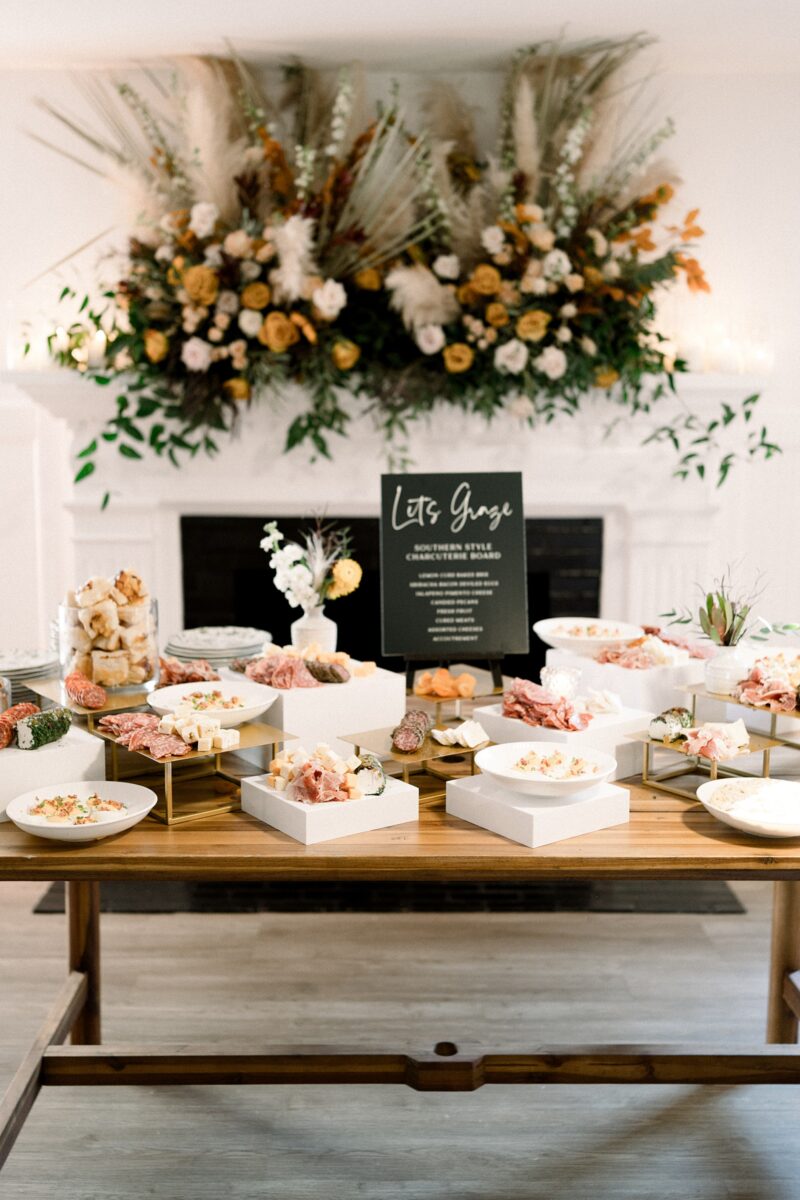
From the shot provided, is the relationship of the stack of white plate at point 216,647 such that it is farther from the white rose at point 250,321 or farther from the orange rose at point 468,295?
the orange rose at point 468,295

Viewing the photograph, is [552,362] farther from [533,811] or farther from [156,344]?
[533,811]

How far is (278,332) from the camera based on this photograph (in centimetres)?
373

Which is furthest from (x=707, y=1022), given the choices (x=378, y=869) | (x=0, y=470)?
(x=0, y=470)

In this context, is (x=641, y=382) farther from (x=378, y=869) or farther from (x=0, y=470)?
(x=378, y=869)

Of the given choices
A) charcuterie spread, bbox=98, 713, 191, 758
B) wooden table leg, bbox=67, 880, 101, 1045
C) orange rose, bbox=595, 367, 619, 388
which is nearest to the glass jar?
charcuterie spread, bbox=98, 713, 191, 758

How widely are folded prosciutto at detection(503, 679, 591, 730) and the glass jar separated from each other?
637 millimetres

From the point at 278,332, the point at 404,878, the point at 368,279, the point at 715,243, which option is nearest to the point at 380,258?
the point at 368,279

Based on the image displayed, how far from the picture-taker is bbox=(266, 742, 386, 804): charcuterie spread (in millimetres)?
1583

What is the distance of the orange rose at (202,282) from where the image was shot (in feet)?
12.1

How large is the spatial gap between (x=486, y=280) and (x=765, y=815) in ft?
8.42

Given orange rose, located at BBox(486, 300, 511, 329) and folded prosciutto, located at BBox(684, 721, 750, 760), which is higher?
orange rose, located at BBox(486, 300, 511, 329)

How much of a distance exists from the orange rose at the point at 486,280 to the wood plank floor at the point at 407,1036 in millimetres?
2025

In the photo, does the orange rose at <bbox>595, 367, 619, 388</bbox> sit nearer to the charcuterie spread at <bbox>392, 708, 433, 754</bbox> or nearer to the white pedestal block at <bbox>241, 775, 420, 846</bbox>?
the charcuterie spread at <bbox>392, 708, 433, 754</bbox>

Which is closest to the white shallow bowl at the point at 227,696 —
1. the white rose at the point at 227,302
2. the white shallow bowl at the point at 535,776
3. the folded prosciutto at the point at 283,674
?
the folded prosciutto at the point at 283,674
